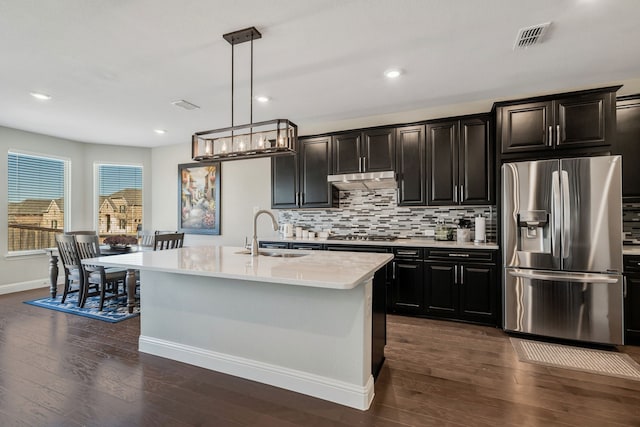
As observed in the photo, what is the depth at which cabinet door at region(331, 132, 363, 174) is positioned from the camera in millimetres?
4270

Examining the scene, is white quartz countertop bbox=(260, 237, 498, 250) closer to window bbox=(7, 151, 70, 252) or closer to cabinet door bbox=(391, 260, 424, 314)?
cabinet door bbox=(391, 260, 424, 314)

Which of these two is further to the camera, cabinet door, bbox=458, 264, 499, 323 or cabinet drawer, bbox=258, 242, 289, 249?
cabinet drawer, bbox=258, 242, 289, 249

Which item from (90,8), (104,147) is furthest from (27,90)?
(104,147)

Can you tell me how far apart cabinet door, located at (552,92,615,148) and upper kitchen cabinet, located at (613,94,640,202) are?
225 millimetres

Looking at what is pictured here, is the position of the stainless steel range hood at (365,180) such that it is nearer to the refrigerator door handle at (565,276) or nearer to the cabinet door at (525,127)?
the cabinet door at (525,127)

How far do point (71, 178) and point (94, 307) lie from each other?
2976 millimetres

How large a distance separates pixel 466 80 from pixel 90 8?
3324 millimetres

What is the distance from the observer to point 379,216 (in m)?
4.48

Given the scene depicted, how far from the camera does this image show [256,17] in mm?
2174

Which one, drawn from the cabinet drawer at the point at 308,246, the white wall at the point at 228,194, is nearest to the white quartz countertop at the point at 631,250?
the cabinet drawer at the point at 308,246

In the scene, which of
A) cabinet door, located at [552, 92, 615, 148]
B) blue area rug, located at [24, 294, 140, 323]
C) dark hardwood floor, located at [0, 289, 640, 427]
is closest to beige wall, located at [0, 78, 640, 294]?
cabinet door, located at [552, 92, 615, 148]

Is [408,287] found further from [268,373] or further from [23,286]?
[23,286]

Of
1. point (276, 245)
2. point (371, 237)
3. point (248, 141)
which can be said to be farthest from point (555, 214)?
point (276, 245)

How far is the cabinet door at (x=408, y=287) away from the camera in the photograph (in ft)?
12.1
